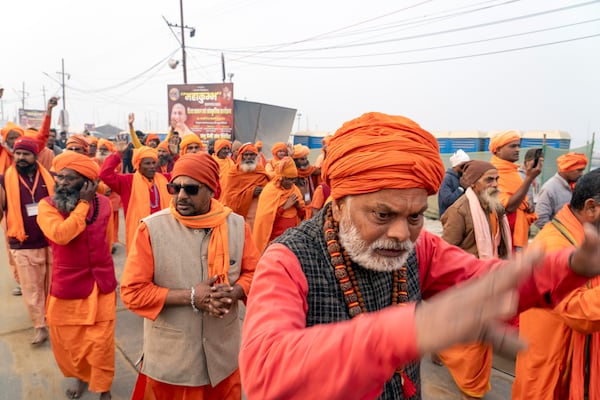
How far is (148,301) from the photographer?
91.9 inches

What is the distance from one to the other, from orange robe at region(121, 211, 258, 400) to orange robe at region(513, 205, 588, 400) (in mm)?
1716

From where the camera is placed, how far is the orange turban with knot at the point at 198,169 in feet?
8.73

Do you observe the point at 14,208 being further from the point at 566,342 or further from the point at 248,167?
the point at 566,342

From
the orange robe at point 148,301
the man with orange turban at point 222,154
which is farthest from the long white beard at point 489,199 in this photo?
the man with orange turban at point 222,154

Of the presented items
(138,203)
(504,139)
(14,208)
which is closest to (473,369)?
(504,139)

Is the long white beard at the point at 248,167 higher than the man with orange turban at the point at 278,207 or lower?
higher

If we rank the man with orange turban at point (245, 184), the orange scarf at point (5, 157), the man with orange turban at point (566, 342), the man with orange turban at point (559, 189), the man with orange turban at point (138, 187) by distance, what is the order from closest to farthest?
the man with orange turban at point (566, 342), the man with orange turban at point (138, 187), the man with orange turban at point (559, 189), the orange scarf at point (5, 157), the man with orange turban at point (245, 184)

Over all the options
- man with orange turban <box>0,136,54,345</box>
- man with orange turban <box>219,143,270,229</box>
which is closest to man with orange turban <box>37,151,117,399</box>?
man with orange turban <box>0,136,54,345</box>

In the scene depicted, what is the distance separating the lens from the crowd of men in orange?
7.54ft

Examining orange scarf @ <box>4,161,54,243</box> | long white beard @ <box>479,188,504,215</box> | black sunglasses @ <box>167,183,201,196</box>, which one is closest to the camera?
black sunglasses @ <box>167,183,201,196</box>

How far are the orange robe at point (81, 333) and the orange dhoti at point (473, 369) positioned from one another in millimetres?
2782

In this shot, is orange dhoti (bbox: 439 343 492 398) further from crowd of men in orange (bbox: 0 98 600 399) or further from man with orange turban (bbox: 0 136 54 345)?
man with orange turban (bbox: 0 136 54 345)

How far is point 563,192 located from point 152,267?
474 cm

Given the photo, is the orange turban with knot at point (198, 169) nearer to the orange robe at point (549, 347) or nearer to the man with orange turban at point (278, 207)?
the orange robe at point (549, 347)
